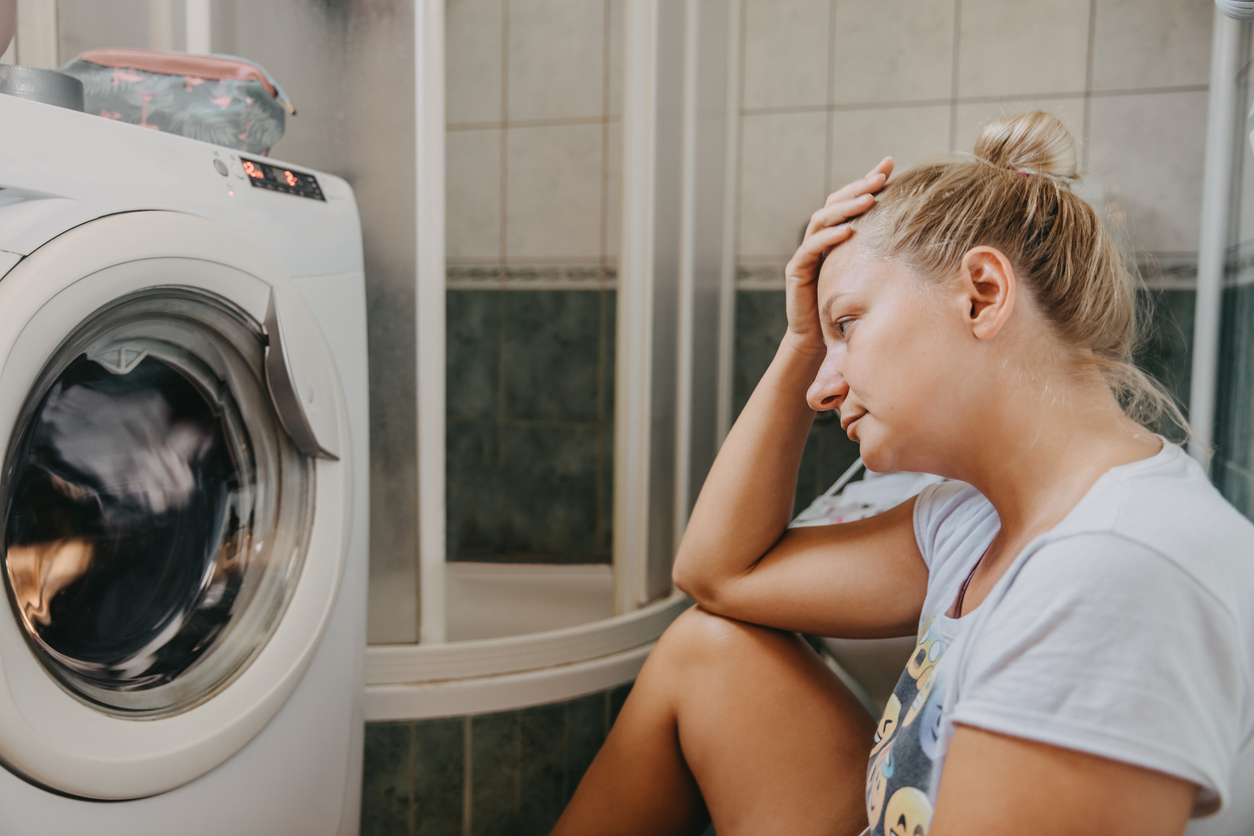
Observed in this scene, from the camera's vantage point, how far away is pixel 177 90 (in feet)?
3.34

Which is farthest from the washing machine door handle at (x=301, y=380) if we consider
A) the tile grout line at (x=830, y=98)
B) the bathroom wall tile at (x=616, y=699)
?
the tile grout line at (x=830, y=98)

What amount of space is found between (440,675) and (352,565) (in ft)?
0.95

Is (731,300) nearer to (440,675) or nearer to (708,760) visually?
(440,675)

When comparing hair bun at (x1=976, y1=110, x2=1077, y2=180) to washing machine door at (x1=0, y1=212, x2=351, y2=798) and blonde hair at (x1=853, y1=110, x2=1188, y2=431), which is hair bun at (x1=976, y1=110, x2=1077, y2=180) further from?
washing machine door at (x1=0, y1=212, x2=351, y2=798)

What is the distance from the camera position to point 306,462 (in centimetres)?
95

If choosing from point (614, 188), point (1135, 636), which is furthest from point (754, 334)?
point (1135, 636)

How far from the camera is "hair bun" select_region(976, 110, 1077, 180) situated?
2.26ft

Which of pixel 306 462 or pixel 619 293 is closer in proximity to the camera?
pixel 306 462

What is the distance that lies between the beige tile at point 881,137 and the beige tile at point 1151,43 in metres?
0.32

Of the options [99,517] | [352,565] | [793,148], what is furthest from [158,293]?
[793,148]

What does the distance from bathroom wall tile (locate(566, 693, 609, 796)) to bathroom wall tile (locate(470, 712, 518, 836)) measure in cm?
10

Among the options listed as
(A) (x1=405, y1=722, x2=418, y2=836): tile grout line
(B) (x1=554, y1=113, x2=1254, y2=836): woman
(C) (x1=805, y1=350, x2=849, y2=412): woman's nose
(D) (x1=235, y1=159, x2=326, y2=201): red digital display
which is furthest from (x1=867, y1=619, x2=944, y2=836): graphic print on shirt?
(D) (x1=235, y1=159, x2=326, y2=201): red digital display

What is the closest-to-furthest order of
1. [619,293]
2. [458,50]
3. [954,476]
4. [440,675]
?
1. [954,476]
2. [440,675]
3. [619,293]
4. [458,50]

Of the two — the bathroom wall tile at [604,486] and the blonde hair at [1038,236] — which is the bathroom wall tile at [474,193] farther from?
the blonde hair at [1038,236]
